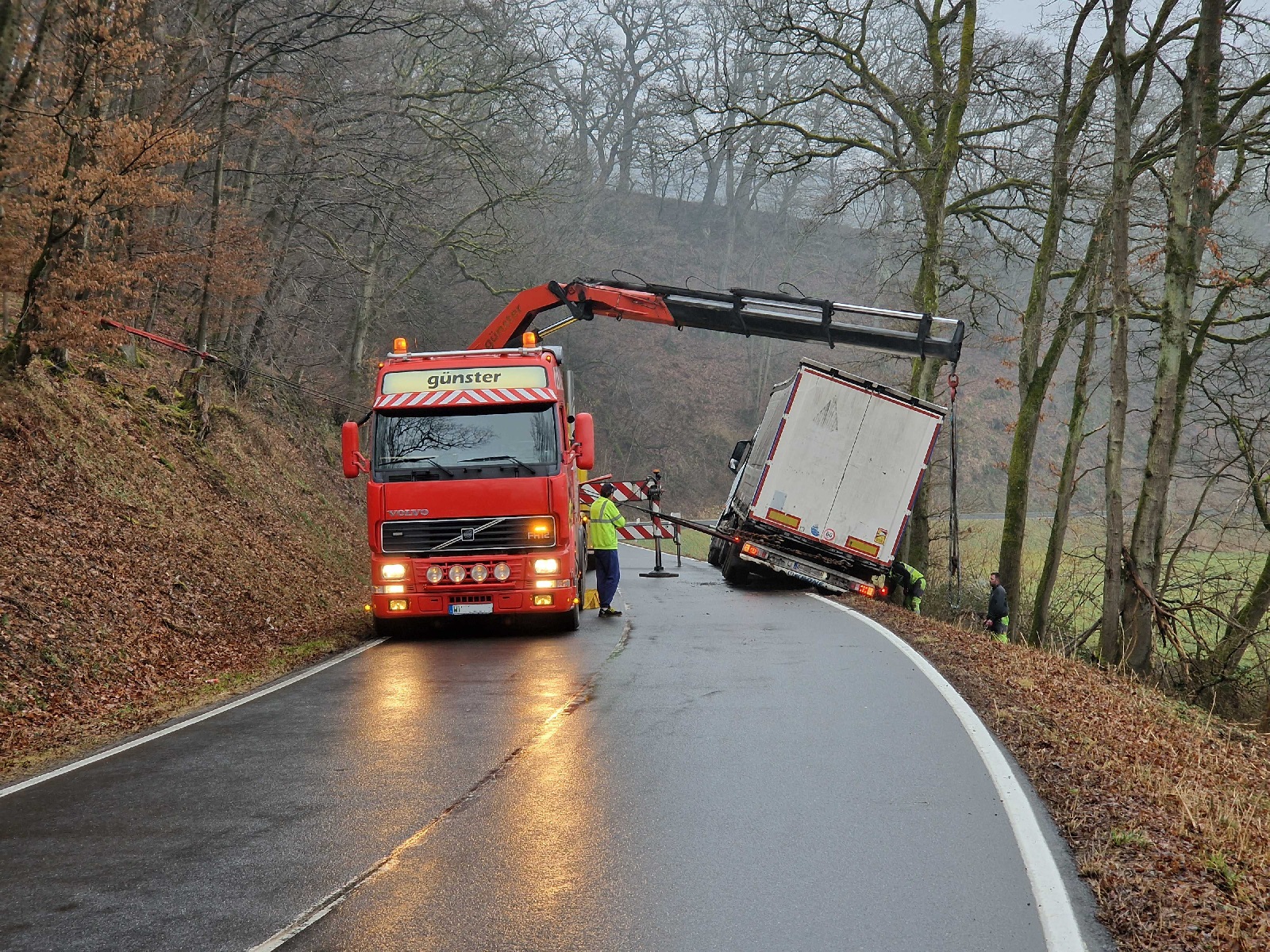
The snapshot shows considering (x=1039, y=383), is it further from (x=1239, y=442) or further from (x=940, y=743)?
(x=940, y=743)

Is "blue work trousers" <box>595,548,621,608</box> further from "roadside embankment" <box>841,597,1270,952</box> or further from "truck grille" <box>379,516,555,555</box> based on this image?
"roadside embankment" <box>841,597,1270,952</box>

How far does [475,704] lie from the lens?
31.6 feet

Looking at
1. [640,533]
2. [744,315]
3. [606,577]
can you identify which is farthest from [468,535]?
[640,533]

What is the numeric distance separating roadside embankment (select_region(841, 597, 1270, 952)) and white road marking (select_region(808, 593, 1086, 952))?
0.14 meters

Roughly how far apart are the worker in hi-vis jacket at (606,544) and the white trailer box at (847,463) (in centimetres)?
430

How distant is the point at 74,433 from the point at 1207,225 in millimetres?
14480

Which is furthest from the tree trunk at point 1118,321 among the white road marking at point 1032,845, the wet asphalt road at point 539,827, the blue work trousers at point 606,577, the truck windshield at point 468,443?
the truck windshield at point 468,443

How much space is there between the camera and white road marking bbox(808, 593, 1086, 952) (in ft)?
15.6

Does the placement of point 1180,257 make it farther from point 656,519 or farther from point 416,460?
point 656,519

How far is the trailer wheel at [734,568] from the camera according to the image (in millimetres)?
21391

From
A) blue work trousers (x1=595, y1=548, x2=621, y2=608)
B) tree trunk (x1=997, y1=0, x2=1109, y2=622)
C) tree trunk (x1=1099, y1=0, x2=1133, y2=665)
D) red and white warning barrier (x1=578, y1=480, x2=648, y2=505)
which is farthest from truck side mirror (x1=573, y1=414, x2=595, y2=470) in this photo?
red and white warning barrier (x1=578, y1=480, x2=648, y2=505)

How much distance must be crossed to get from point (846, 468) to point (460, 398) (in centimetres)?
818

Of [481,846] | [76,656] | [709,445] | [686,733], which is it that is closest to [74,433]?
[76,656]

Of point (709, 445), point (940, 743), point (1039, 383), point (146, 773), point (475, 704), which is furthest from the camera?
point (709, 445)
